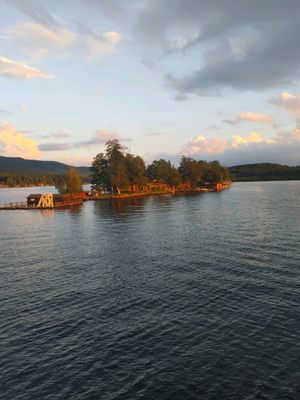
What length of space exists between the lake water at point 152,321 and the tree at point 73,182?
4573 inches

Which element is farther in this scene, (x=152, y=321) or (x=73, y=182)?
(x=73, y=182)

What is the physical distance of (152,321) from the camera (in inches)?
1348

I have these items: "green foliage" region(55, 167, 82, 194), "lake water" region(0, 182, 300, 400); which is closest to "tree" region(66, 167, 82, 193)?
"green foliage" region(55, 167, 82, 194)

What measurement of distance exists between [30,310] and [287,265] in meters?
35.6

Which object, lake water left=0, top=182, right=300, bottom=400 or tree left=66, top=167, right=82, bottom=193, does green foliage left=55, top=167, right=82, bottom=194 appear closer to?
tree left=66, top=167, right=82, bottom=193

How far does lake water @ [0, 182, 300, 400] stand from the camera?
24.6m

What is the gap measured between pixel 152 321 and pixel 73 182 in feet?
519

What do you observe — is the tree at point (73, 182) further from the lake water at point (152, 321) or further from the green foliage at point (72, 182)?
the lake water at point (152, 321)

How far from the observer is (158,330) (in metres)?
32.3

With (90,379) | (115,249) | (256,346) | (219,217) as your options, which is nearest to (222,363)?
(256,346)

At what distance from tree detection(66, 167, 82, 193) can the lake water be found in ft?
381

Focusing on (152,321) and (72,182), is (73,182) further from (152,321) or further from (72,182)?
(152,321)

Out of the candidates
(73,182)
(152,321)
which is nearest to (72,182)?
(73,182)

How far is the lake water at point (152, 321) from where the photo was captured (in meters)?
24.6
